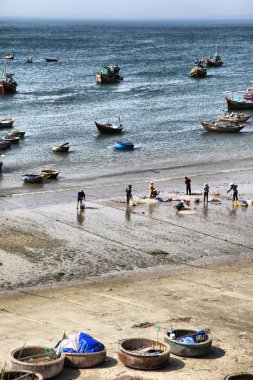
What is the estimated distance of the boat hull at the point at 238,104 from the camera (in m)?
88.1

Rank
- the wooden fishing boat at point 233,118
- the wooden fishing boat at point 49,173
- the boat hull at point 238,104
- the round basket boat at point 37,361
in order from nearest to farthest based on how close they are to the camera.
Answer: the round basket boat at point 37,361, the wooden fishing boat at point 49,173, the wooden fishing boat at point 233,118, the boat hull at point 238,104

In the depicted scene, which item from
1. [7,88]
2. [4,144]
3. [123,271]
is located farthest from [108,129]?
[123,271]

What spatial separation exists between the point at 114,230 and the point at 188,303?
11457 mm

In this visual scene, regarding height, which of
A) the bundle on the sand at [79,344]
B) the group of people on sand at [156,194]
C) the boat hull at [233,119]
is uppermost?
the bundle on the sand at [79,344]

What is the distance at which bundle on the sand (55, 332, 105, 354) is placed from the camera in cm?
2286

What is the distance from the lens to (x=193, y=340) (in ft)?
79.0

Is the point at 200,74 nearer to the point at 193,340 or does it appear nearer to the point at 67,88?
the point at 67,88

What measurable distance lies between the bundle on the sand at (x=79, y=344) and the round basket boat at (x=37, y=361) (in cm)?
42

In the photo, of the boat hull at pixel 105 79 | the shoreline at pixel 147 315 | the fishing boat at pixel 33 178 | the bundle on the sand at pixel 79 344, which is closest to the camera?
the bundle on the sand at pixel 79 344

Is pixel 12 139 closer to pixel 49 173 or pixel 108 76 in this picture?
pixel 49 173

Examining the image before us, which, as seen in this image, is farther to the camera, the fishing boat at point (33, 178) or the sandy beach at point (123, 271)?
the fishing boat at point (33, 178)

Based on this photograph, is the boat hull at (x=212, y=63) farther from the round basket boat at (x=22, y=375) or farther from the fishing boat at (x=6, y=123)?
the round basket boat at (x=22, y=375)

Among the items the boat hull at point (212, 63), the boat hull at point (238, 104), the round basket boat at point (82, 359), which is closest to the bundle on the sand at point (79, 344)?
the round basket boat at point (82, 359)

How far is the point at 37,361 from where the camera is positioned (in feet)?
73.2
